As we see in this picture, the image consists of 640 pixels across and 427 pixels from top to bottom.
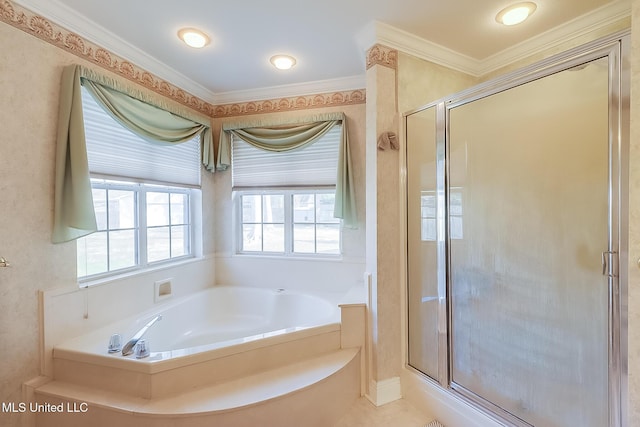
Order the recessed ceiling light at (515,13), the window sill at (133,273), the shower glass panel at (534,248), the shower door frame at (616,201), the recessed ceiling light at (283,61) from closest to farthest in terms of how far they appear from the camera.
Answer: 1. the shower door frame at (616,201)
2. the shower glass panel at (534,248)
3. the recessed ceiling light at (515,13)
4. the window sill at (133,273)
5. the recessed ceiling light at (283,61)

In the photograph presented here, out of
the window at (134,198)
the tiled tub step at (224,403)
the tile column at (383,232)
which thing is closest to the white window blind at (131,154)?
the window at (134,198)

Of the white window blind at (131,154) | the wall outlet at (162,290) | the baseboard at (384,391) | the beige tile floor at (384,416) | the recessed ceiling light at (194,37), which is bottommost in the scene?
the beige tile floor at (384,416)

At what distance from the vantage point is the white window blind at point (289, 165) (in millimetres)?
2615

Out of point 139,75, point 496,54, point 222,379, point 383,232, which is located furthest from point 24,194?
point 496,54

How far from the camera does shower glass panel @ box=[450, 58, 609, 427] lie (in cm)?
111

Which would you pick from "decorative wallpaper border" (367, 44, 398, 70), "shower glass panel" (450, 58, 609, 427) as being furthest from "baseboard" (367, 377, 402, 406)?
"decorative wallpaper border" (367, 44, 398, 70)

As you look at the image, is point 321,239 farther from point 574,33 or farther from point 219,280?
point 574,33

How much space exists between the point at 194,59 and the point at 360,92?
1.36 metres

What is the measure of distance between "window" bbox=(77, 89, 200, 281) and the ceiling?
1.56 feet

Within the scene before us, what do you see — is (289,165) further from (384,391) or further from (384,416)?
(384,416)

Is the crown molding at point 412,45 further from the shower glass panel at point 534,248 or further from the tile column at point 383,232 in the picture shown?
the shower glass panel at point 534,248

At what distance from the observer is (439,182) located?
5.64ft

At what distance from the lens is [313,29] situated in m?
1.78

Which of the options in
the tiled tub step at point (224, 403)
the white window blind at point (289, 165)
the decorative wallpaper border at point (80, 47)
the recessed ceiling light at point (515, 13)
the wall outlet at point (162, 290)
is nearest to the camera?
the tiled tub step at point (224, 403)
